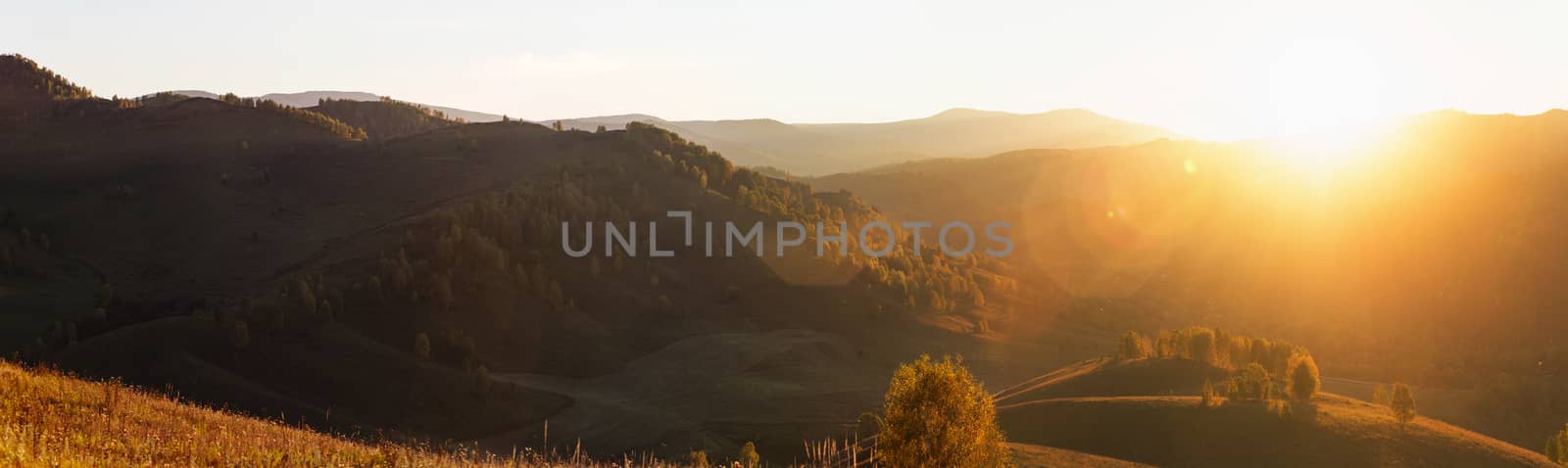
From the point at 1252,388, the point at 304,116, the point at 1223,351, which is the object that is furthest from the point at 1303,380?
the point at 304,116

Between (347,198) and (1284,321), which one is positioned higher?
(347,198)

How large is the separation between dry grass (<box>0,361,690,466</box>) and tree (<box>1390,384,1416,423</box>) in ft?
153

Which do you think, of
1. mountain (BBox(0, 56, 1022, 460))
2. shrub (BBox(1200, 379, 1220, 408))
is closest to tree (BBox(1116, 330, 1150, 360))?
mountain (BBox(0, 56, 1022, 460))

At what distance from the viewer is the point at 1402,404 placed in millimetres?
47375

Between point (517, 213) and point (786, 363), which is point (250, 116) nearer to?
point (517, 213)

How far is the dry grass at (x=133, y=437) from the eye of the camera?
10898mm

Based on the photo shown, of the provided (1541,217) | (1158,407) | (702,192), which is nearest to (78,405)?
(1158,407)

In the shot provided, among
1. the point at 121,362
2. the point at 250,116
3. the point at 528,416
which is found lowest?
the point at 528,416

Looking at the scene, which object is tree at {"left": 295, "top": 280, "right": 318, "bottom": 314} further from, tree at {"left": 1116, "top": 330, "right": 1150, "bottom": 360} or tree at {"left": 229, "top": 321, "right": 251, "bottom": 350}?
tree at {"left": 1116, "top": 330, "right": 1150, "bottom": 360}

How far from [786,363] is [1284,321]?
82.4 metres

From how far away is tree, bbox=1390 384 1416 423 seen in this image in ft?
153

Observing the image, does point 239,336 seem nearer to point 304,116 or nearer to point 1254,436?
point 1254,436

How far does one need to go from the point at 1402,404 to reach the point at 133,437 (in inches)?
2143

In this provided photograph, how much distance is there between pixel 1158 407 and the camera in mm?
52188
